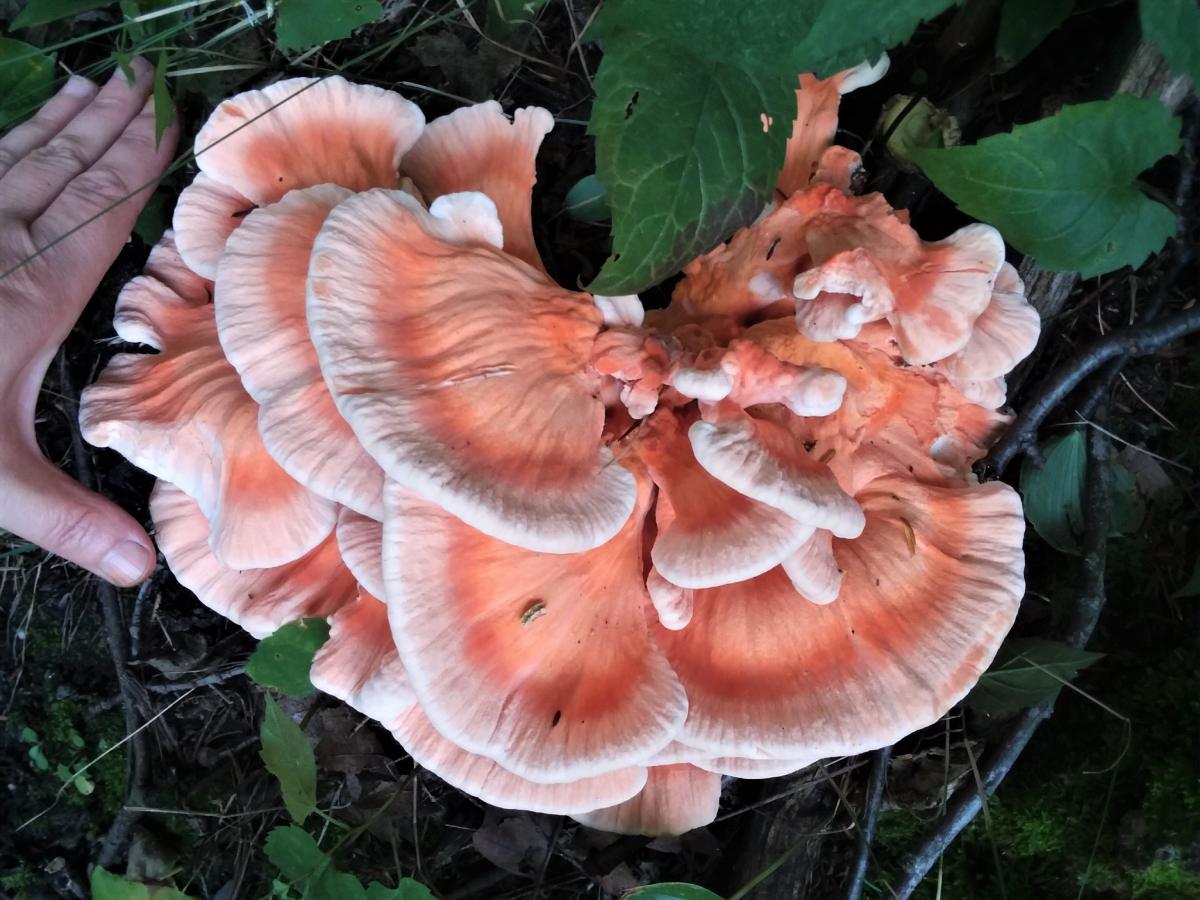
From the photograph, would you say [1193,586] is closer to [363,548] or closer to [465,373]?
[465,373]

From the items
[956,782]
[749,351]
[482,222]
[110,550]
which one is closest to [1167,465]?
[956,782]

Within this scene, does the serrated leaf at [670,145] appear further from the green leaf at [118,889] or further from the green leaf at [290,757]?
the green leaf at [118,889]

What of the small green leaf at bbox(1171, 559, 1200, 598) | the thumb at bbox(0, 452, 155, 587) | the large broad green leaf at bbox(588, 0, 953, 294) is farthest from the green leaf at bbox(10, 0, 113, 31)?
the small green leaf at bbox(1171, 559, 1200, 598)

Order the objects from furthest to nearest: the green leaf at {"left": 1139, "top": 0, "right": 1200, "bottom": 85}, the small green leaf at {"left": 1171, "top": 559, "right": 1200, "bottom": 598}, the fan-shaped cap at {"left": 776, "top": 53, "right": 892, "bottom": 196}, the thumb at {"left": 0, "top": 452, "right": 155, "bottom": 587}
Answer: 1. the thumb at {"left": 0, "top": 452, "right": 155, "bottom": 587}
2. the small green leaf at {"left": 1171, "top": 559, "right": 1200, "bottom": 598}
3. the fan-shaped cap at {"left": 776, "top": 53, "right": 892, "bottom": 196}
4. the green leaf at {"left": 1139, "top": 0, "right": 1200, "bottom": 85}

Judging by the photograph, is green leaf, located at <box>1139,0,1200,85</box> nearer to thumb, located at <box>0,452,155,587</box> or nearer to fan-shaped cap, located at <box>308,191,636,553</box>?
fan-shaped cap, located at <box>308,191,636,553</box>

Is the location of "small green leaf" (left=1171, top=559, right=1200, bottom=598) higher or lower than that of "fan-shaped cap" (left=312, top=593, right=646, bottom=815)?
lower

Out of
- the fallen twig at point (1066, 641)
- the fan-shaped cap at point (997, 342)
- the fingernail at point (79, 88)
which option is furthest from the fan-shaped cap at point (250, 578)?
the fallen twig at point (1066, 641)

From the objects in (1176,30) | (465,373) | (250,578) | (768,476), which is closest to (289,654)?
(250,578)
